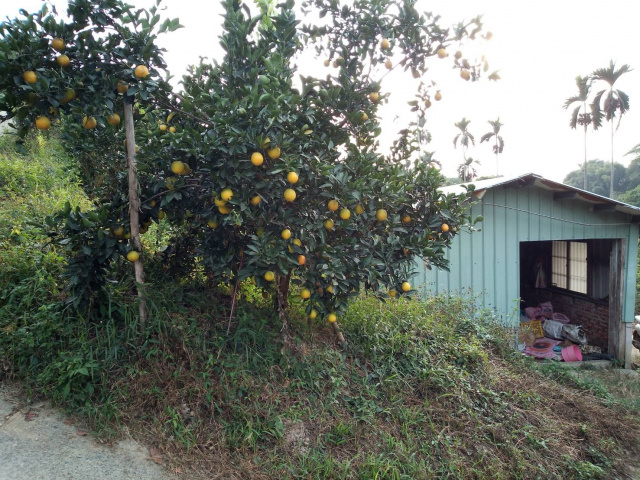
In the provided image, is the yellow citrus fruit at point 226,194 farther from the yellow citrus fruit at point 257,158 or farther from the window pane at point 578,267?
the window pane at point 578,267

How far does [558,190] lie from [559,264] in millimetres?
4145

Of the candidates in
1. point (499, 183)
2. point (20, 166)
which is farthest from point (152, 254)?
point (499, 183)

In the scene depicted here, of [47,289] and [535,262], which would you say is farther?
[535,262]

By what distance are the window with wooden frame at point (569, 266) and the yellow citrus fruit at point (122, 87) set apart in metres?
9.72

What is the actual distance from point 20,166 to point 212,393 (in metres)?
5.70

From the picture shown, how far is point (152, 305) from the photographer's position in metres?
3.37

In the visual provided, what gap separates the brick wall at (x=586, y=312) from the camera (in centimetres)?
852

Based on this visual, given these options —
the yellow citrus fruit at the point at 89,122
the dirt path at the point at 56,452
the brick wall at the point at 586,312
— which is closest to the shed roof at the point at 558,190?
the brick wall at the point at 586,312

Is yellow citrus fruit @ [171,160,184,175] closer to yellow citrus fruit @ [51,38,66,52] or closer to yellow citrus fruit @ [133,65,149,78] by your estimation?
yellow citrus fruit @ [133,65,149,78]

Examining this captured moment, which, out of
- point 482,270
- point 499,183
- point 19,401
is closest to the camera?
point 19,401

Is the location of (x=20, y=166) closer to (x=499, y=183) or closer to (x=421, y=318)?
(x=421, y=318)

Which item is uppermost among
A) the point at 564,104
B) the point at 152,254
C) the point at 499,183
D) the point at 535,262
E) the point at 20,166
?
the point at 564,104

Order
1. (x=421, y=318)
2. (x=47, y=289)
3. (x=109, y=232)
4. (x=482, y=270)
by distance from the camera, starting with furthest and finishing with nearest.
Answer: (x=482, y=270) < (x=421, y=318) < (x=47, y=289) < (x=109, y=232)

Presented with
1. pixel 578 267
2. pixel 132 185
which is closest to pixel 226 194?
pixel 132 185
